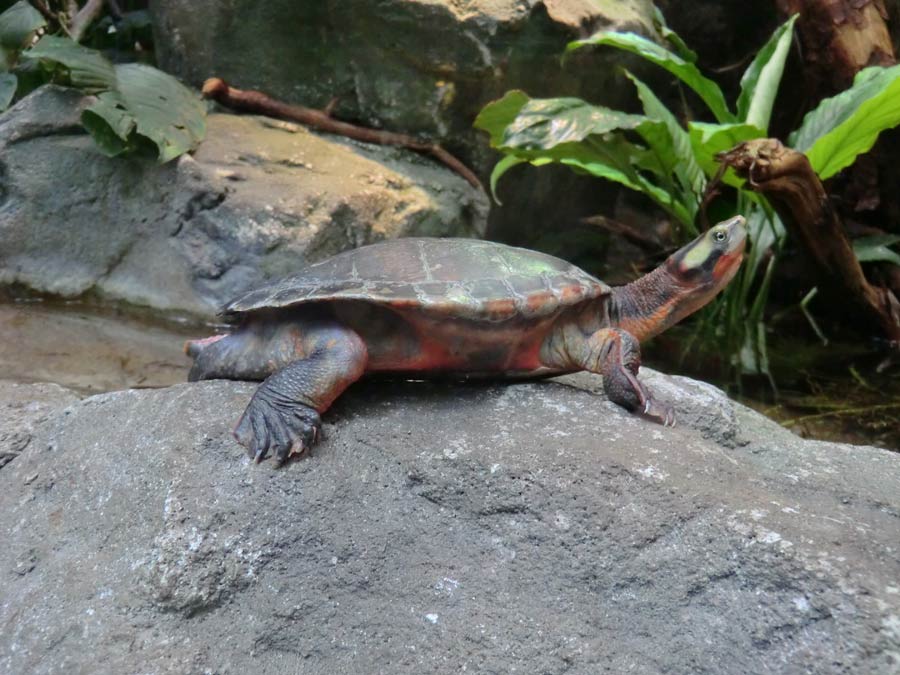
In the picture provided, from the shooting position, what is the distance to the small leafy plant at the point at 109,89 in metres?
3.82

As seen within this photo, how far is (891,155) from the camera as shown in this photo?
4918 millimetres

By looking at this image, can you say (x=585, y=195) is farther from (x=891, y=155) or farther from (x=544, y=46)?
(x=891, y=155)

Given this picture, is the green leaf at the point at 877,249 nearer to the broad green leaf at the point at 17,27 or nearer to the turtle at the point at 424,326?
the turtle at the point at 424,326

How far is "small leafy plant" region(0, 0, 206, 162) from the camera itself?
382 centimetres

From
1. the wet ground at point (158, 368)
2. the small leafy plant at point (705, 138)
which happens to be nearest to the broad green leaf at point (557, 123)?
the small leafy plant at point (705, 138)

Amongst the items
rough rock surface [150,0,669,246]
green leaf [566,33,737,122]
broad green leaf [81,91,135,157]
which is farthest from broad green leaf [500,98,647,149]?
broad green leaf [81,91,135,157]

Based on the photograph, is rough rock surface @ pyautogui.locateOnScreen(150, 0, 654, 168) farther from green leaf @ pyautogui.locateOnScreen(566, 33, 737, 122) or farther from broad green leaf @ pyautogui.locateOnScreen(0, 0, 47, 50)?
broad green leaf @ pyautogui.locateOnScreen(0, 0, 47, 50)

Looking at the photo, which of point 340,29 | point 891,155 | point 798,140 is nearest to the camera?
point 798,140

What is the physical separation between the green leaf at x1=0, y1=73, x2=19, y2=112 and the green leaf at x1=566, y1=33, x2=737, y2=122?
118 inches

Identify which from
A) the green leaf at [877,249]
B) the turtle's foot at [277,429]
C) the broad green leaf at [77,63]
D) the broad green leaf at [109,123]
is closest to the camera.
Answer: the turtle's foot at [277,429]

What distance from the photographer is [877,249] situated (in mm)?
4598

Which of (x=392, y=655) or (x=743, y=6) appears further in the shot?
(x=743, y=6)

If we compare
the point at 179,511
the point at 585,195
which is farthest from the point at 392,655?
the point at 585,195

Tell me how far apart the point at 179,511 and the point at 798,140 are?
12.3 feet
